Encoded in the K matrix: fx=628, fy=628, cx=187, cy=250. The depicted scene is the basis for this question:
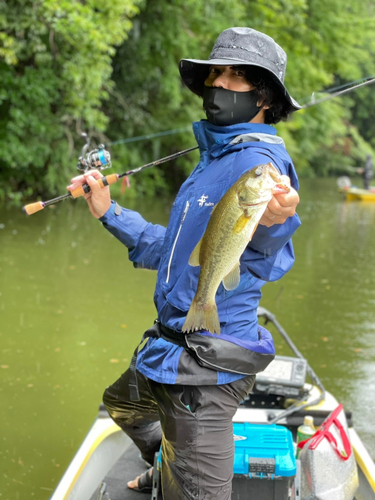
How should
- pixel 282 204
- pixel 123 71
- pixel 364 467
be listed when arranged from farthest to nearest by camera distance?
pixel 123 71, pixel 364 467, pixel 282 204

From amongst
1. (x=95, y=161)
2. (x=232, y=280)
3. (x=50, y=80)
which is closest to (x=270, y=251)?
(x=232, y=280)

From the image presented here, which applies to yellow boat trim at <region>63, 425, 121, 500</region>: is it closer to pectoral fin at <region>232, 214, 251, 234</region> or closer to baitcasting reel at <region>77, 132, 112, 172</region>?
baitcasting reel at <region>77, 132, 112, 172</region>

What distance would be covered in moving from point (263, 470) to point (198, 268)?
1196 millimetres

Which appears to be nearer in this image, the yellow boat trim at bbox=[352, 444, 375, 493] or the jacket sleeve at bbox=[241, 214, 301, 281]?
the jacket sleeve at bbox=[241, 214, 301, 281]

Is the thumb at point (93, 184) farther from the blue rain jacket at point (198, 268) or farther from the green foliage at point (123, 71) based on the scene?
the green foliage at point (123, 71)

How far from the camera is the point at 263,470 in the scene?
303 cm

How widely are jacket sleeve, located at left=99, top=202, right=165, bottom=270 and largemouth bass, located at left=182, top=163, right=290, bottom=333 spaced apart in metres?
0.73

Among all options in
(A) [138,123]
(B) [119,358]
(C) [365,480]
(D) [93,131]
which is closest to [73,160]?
(D) [93,131]

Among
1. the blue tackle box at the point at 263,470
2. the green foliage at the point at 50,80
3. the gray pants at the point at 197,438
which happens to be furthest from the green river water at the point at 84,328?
the green foliage at the point at 50,80

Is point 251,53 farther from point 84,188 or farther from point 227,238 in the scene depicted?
point 84,188

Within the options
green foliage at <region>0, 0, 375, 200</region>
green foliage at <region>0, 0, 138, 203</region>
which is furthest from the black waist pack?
green foliage at <region>0, 0, 138, 203</region>

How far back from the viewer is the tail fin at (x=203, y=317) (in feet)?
7.65

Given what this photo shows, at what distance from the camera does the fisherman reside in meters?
2.47

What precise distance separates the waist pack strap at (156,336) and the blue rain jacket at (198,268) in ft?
0.09
